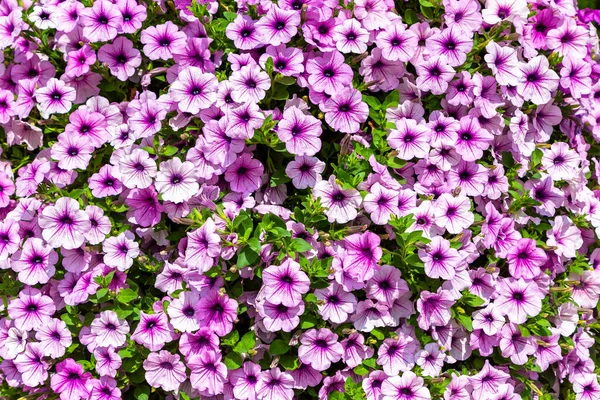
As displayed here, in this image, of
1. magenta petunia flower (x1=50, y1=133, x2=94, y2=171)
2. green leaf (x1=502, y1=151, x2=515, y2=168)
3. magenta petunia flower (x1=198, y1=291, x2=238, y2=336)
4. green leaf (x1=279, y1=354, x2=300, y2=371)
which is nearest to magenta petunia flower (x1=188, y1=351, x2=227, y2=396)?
magenta petunia flower (x1=198, y1=291, x2=238, y2=336)

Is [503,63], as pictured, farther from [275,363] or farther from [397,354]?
[275,363]

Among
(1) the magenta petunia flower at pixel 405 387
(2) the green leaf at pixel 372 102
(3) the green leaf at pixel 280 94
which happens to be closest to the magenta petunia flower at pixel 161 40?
(3) the green leaf at pixel 280 94

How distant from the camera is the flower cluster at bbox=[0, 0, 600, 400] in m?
2.44

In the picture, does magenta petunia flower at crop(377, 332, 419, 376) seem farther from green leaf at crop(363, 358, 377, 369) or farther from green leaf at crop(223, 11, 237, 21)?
green leaf at crop(223, 11, 237, 21)

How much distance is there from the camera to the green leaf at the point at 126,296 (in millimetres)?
2518

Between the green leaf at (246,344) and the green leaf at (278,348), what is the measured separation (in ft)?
0.26

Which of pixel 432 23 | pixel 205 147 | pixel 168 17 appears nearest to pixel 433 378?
pixel 205 147

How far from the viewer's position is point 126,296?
2.54 metres

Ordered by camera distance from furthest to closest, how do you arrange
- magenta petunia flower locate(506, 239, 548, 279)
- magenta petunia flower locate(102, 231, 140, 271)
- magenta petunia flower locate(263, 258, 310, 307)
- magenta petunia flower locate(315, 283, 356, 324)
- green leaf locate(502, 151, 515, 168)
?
1. green leaf locate(502, 151, 515, 168)
2. magenta petunia flower locate(506, 239, 548, 279)
3. magenta petunia flower locate(102, 231, 140, 271)
4. magenta petunia flower locate(315, 283, 356, 324)
5. magenta petunia flower locate(263, 258, 310, 307)

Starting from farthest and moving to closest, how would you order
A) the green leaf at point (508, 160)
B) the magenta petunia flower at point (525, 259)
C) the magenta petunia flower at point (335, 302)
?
the green leaf at point (508, 160) < the magenta petunia flower at point (525, 259) < the magenta petunia flower at point (335, 302)

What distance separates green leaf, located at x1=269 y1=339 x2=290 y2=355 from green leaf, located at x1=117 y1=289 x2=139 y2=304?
2.08 ft

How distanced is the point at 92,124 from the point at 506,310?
2.04 meters

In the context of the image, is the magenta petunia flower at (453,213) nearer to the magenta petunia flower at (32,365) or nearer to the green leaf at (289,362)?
the green leaf at (289,362)

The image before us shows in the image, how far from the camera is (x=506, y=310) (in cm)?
257
